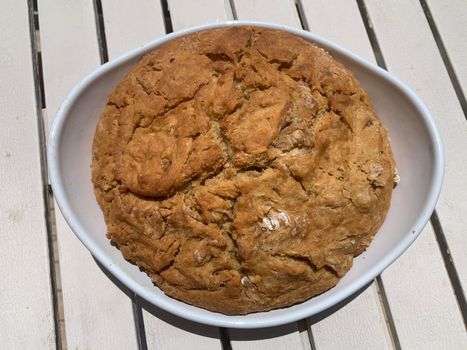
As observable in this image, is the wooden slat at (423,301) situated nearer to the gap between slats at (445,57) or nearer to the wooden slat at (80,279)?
the gap between slats at (445,57)

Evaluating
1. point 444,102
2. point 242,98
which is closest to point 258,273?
point 242,98

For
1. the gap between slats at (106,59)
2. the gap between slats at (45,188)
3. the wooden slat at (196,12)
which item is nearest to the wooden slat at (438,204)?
the wooden slat at (196,12)

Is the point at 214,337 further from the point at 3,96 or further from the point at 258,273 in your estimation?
the point at 3,96

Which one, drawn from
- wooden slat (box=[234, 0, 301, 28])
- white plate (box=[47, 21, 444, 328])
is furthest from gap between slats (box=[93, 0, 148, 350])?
wooden slat (box=[234, 0, 301, 28])

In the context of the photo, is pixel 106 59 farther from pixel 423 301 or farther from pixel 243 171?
pixel 423 301

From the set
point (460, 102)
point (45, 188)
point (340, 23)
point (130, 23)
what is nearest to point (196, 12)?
point (130, 23)

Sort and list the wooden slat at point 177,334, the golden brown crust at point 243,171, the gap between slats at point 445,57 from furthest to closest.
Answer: the gap between slats at point 445,57 < the wooden slat at point 177,334 < the golden brown crust at point 243,171
